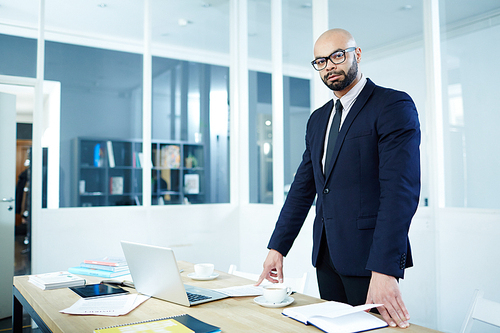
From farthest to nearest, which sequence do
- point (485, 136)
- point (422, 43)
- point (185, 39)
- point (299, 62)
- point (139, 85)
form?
point (185, 39) → point (139, 85) → point (299, 62) → point (422, 43) → point (485, 136)

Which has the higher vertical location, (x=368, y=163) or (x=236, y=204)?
(x=368, y=163)

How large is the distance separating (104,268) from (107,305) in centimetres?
69

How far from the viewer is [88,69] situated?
4.13 m

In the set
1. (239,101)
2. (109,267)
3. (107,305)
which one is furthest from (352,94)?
(239,101)

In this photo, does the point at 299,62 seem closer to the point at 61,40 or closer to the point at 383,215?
the point at 61,40

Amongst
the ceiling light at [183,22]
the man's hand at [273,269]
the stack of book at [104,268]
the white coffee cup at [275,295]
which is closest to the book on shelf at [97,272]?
the stack of book at [104,268]

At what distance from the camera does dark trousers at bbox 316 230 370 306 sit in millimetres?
1553

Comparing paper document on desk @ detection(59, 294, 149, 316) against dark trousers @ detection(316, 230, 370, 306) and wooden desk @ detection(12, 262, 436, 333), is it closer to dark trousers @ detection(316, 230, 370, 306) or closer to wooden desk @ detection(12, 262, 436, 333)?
wooden desk @ detection(12, 262, 436, 333)

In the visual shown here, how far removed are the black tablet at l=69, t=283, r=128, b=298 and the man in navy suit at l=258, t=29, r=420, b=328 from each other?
0.60 meters

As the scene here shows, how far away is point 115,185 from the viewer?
4176 millimetres

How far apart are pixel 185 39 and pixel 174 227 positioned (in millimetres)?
1973

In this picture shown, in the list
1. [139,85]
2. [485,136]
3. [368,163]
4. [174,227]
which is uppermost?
[139,85]

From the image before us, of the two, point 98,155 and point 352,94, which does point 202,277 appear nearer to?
point 352,94

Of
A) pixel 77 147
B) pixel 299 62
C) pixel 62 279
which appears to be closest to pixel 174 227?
pixel 77 147
